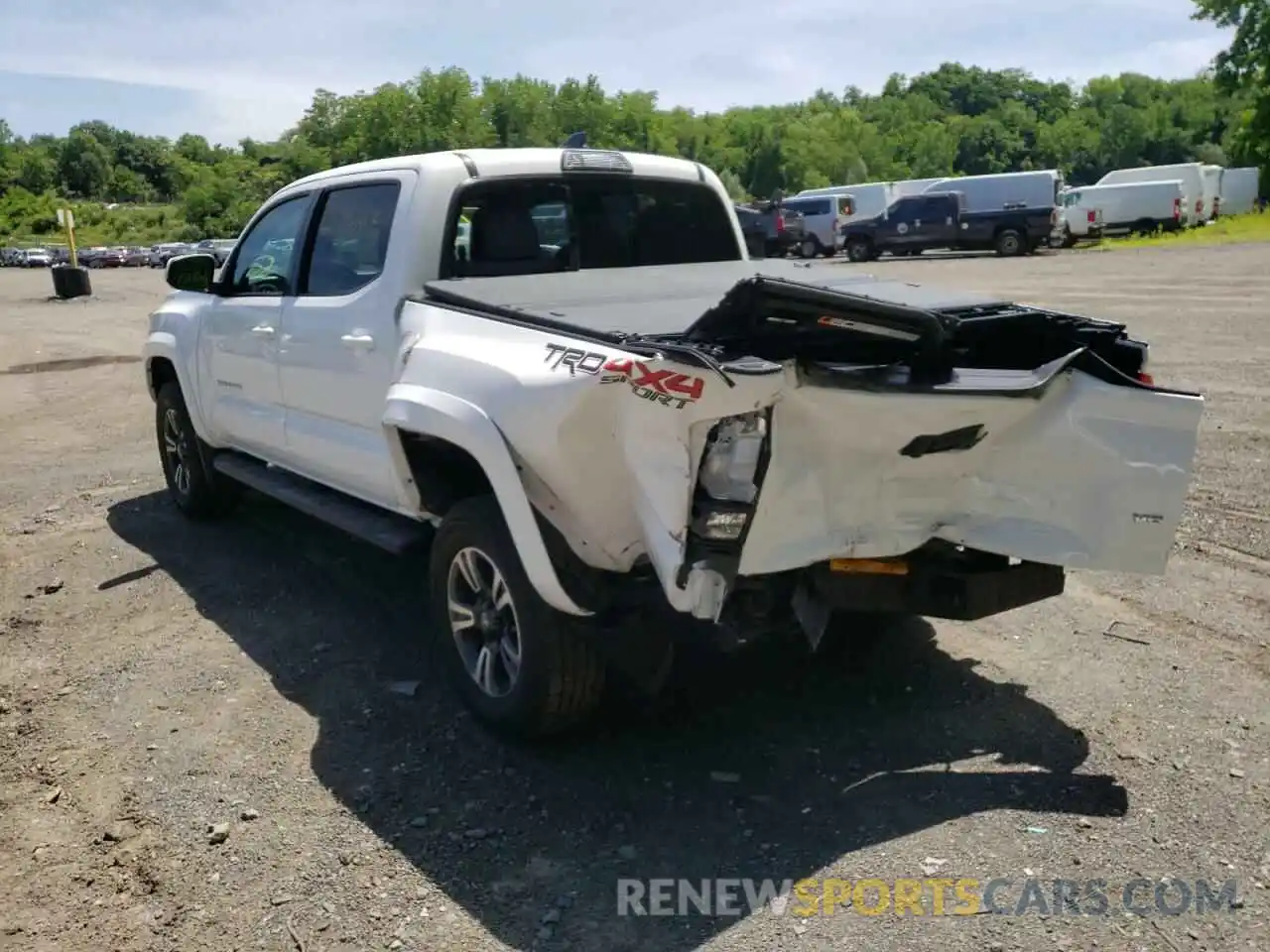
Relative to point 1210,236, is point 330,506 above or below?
below

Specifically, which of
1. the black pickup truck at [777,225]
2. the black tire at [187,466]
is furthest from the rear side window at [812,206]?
the black tire at [187,466]

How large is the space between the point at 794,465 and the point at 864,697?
4.54 ft

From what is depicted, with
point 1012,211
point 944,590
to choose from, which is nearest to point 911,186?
point 1012,211

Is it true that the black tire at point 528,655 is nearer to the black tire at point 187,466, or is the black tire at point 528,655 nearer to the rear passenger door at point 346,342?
the rear passenger door at point 346,342

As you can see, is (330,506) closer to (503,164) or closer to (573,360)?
(503,164)

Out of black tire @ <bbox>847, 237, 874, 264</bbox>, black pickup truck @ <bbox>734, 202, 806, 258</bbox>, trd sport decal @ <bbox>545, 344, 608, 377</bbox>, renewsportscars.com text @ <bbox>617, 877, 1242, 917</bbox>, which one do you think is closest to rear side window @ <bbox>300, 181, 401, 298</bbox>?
trd sport decal @ <bbox>545, 344, 608, 377</bbox>

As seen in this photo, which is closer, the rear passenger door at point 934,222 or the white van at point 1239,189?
the rear passenger door at point 934,222

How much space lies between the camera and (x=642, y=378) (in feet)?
10.2

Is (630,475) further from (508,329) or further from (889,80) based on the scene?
(889,80)

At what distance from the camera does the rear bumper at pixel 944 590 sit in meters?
3.62

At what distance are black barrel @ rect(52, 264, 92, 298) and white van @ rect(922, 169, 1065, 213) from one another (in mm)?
23717

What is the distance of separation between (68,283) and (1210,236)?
103 ft

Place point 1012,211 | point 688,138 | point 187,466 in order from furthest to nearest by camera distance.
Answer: point 688,138
point 1012,211
point 187,466

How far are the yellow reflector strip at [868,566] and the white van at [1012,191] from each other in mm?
30858
